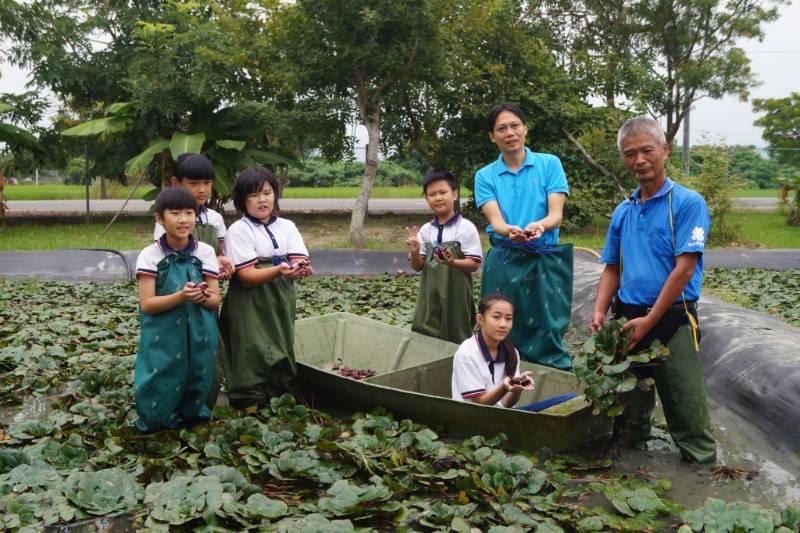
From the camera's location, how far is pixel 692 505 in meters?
3.45

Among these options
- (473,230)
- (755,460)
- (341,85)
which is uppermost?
(341,85)

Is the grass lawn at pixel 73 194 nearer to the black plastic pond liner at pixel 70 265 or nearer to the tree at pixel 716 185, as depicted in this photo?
the black plastic pond liner at pixel 70 265

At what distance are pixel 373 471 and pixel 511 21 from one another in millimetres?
10802

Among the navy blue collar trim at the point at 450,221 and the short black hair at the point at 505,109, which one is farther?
the navy blue collar trim at the point at 450,221

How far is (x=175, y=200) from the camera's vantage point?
155 inches

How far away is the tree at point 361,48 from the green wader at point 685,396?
775 centimetres

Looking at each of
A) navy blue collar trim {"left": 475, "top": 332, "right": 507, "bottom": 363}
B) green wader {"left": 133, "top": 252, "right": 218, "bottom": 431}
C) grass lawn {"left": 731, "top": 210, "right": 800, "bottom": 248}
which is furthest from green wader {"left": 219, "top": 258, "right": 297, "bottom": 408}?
grass lawn {"left": 731, "top": 210, "right": 800, "bottom": 248}

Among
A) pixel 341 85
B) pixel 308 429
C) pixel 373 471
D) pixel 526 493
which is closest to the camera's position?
pixel 526 493

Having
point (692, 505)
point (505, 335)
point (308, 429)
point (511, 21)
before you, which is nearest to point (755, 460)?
point (692, 505)

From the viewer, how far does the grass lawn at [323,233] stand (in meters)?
12.9

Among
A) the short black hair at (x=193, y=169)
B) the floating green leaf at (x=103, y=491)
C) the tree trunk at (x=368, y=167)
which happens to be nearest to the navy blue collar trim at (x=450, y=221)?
the short black hair at (x=193, y=169)

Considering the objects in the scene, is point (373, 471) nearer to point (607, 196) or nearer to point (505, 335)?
point (505, 335)

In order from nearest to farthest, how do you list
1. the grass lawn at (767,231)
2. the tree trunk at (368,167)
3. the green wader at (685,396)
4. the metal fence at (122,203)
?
1. the green wader at (685,396)
2. the tree trunk at (368,167)
3. the grass lawn at (767,231)
4. the metal fence at (122,203)

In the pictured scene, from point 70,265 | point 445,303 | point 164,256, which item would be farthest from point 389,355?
point 70,265
